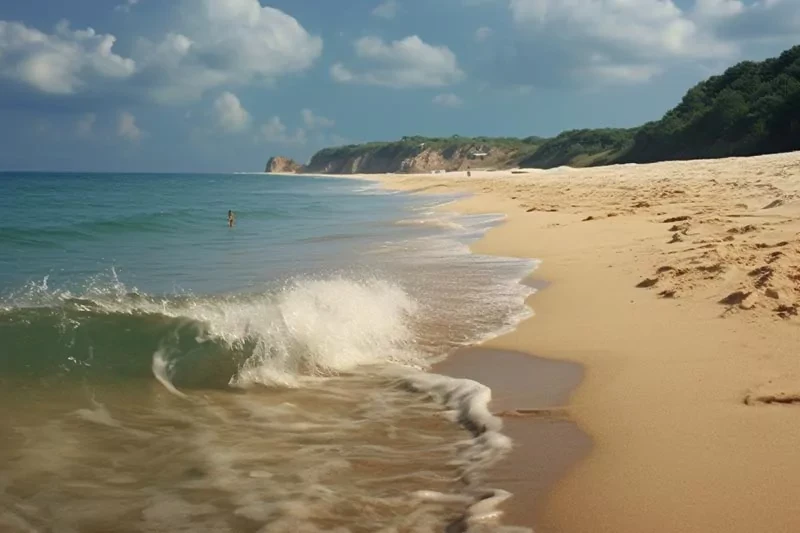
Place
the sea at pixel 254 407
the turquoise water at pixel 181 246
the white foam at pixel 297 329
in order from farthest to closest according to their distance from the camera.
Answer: the turquoise water at pixel 181 246, the white foam at pixel 297 329, the sea at pixel 254 407

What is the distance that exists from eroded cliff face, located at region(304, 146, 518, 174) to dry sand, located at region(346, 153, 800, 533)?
110m

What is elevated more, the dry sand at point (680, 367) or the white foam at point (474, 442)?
the dry sand at point (680, 367)

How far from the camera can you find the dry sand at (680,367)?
9.57 ft

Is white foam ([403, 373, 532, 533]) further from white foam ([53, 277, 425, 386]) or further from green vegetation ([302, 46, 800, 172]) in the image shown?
green vegetation ([302, 46, 800, 172])

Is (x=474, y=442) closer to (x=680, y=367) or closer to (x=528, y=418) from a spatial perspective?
(x=528, y=418)

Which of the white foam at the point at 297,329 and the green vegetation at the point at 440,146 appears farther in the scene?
the green vegetation at the point at 440,146

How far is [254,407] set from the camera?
4711 millimetres

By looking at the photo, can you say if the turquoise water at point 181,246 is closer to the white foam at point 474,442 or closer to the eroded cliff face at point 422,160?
the white foam at point 474,442


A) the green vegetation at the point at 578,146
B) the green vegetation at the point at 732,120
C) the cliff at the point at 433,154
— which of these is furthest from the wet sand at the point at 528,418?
the cliff at the point at 433,154

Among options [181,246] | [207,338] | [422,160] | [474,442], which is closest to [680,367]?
[474,442]

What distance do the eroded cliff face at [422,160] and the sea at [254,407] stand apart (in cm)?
11340

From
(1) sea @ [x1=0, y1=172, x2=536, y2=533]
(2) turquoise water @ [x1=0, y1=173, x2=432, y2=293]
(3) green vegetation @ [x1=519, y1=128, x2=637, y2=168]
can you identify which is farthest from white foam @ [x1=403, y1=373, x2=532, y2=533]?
(3) green vegetation @ [x1=519, y1=128, x2=637, y2=168]

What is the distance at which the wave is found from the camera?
215 inches

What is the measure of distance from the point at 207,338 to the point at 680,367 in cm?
390
